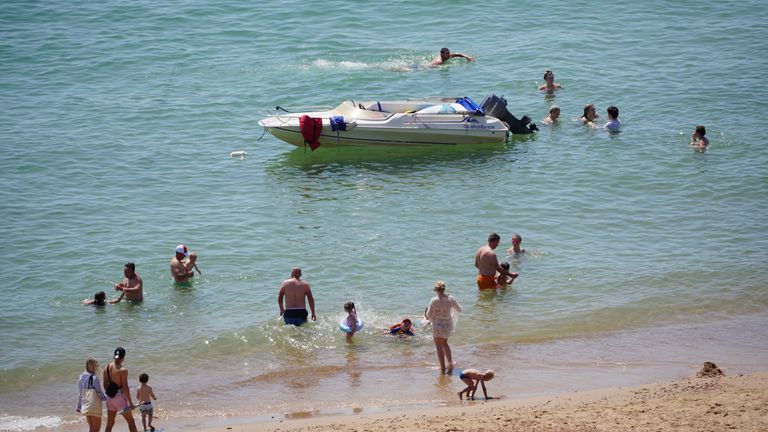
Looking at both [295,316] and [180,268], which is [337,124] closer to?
[180,268]

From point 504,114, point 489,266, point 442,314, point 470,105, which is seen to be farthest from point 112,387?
point 504,114

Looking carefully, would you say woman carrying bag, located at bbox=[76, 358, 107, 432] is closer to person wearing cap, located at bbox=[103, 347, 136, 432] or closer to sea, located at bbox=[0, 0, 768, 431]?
person wearing cap, located at bbox=[103, 347, 136, 432]

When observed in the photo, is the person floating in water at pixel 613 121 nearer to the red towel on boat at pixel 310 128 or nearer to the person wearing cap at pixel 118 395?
the red towel on boat at pixel 310 128

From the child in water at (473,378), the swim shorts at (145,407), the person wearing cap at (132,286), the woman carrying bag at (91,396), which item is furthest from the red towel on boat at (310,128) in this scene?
the woman carrying bag at (91,396)

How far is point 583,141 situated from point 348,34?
10341mm

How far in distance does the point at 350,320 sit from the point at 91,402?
4.40 metres

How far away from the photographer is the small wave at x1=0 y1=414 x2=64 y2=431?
12961mm

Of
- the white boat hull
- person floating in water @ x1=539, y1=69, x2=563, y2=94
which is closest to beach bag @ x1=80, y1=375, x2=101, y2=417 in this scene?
the white boat hull

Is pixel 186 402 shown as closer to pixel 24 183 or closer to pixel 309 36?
pixel 24 183

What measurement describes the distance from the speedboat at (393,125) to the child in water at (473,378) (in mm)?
11630

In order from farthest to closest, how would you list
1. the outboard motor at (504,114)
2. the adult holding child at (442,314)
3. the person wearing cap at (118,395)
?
the outboard motor at (504,114)
the adult holding child at (442,314)
the person wearing cap at (118,395)

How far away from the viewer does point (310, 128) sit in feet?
77.3

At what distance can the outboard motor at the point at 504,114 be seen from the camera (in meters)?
24.5

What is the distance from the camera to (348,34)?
1264 inches
